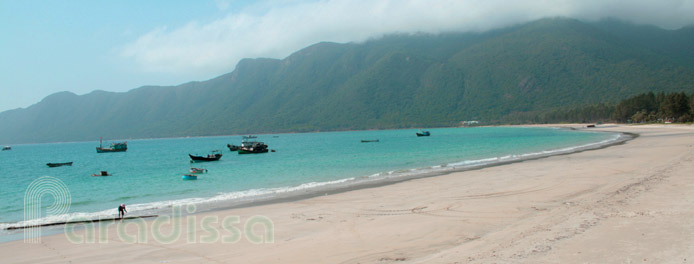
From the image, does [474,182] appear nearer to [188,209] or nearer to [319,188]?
[319,188]

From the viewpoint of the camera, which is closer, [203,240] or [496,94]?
[203,240]

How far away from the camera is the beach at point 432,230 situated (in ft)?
24.7

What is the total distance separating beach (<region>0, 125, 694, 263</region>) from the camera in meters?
7.54

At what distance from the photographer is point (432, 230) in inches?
398

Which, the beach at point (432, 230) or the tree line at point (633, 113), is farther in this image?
the tree line at point (633, 113)

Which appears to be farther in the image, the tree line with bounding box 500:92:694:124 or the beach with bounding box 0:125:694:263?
the tree line with bounding box 500:92:694:124

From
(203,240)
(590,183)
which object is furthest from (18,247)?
(590,183)

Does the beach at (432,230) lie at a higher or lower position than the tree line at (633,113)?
lower

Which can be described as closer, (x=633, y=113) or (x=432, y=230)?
(x=432, y=230)

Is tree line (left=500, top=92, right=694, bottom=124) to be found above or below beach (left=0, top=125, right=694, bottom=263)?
above

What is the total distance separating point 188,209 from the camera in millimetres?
16656

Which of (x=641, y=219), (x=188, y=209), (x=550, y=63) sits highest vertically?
(x=550, y=63)

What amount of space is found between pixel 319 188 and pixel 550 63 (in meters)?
193

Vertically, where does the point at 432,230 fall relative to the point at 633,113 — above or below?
below
